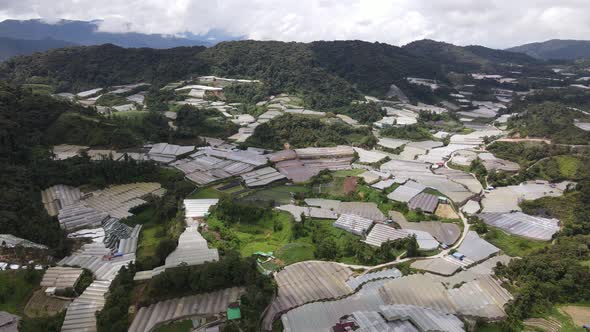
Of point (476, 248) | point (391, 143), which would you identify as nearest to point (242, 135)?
point (391, 143)

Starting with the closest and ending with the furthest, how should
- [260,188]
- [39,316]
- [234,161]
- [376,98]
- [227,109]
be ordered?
[39,316] → [260,188] → [234,161] → [227,109] → [376,98]

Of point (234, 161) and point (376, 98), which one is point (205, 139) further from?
point (376, 98)

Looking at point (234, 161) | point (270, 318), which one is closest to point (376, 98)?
point (234, 161)

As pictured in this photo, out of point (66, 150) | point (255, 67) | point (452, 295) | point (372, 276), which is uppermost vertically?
point (255, 67)

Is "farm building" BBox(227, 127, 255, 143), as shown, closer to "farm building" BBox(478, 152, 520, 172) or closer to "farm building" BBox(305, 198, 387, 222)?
"farm building" BBox(305, 198, 387, 222)

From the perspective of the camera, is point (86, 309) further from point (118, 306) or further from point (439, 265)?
point (439, 265)

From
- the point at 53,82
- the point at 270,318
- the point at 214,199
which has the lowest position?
the point at 270,318
